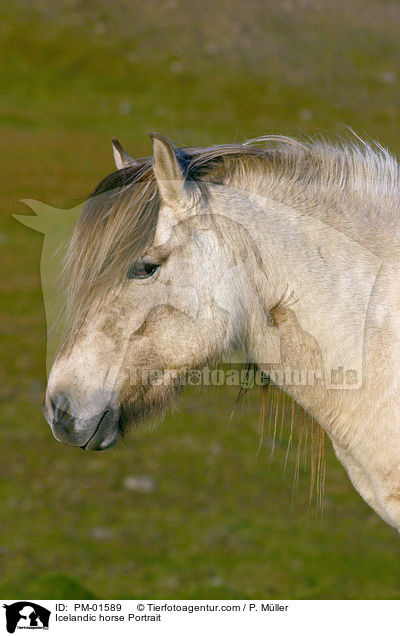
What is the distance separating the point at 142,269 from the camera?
2480 mm

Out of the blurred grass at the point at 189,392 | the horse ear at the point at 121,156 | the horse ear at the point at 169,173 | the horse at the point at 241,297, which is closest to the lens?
the horse ear at the point at 169,173

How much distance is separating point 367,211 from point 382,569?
12.3 ft

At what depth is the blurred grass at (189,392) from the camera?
5566mm

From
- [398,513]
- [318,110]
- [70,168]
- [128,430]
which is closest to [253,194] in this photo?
[128,430]

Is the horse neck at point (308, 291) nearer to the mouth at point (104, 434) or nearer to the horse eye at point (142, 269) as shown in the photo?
the horse eye at point (142, 269)

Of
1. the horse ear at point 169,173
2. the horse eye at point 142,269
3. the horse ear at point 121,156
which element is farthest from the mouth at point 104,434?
the horse ear at point 121,156

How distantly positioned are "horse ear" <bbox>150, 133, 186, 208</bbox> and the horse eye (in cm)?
22

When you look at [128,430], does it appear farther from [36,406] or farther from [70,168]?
[70,168]

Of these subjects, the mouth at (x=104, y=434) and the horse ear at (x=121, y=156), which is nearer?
the mouth at (x=104, y=434)

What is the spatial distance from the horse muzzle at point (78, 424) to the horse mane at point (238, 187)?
0.93ft
